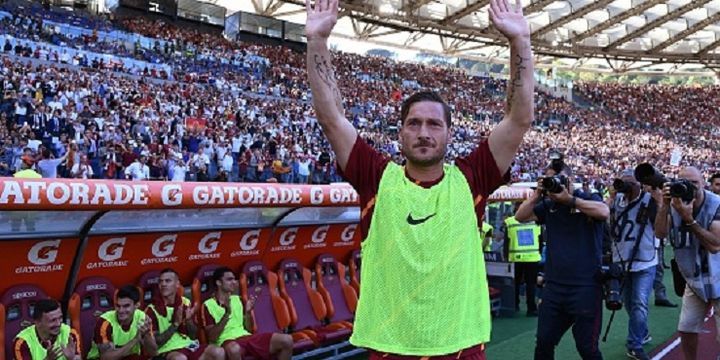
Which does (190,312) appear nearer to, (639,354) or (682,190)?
(682,190)

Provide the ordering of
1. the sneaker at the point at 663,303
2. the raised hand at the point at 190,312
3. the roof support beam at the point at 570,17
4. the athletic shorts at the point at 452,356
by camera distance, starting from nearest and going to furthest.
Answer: the athletic shorts at the point at 452,356
the raised hand at the point at 190,312
the sneaker at the point at 663,303
the roof support beam at the point at 570,17

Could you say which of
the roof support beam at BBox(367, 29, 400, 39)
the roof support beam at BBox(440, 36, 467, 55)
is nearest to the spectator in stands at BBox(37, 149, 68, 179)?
the roof support beam at BBox(367, 29, 400, 39)

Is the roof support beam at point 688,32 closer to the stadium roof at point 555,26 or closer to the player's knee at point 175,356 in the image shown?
the stadium roof at point 555,26

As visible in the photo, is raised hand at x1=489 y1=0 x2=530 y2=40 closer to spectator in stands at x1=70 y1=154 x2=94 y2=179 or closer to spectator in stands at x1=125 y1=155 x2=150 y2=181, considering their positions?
spectator in stands at x1=70 y1=154 x2=94 y2=179

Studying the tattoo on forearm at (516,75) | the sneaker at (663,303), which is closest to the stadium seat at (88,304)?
the tattoo on forearm at (516,75)

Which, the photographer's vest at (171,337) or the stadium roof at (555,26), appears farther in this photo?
the stadium roof at (555,26)

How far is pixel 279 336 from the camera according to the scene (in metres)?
5.60

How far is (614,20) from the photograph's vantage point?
129 ft

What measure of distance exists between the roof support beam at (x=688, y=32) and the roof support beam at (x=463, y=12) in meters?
14.1

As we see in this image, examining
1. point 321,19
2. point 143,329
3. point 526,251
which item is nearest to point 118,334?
point 143,329

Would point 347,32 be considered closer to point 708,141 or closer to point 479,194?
point 708,141

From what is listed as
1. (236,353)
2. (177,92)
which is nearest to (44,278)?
(236,353)

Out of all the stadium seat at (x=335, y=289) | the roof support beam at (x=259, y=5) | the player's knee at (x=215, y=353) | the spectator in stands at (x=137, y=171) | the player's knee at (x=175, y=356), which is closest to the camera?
the player's knee at (x=175, y=356)

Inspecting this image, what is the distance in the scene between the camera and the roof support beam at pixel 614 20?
3619cm
